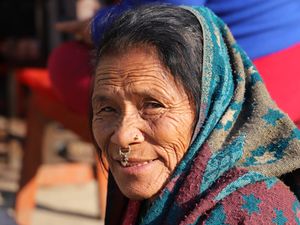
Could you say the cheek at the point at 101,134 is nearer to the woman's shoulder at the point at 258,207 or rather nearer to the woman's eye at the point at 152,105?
the woman's eye at the point at 152,105

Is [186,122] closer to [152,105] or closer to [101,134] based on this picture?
[152,105]

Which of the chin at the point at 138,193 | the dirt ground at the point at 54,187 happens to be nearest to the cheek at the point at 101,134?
the chin at the point at 138,193

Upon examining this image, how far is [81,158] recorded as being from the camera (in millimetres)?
5957

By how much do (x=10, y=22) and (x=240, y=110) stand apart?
6.70 meters

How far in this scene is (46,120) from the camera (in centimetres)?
414

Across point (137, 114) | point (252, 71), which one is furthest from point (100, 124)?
point (252, 71)

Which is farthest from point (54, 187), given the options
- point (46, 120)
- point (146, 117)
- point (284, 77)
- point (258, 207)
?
point (258, 207)

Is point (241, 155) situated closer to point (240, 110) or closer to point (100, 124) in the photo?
point (240, 110)

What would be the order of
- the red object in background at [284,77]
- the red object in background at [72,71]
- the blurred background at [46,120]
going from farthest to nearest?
the blurred background at [46,120] → the red object in background at [72,71] → the red object in background at [284,77]

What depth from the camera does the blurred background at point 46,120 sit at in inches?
122

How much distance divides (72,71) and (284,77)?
1.27 m

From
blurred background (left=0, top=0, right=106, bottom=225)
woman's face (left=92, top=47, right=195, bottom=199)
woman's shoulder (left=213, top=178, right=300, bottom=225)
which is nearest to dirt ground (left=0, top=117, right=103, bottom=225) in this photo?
blurred background (left=0, top=0, right=106, bottom=225)

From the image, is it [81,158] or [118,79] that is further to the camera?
[81,158]

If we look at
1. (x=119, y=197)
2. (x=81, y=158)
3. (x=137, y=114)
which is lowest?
(x=81, y=158)
